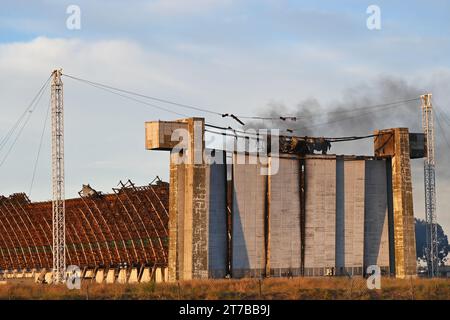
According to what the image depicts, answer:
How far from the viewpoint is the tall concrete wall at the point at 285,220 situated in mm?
71000

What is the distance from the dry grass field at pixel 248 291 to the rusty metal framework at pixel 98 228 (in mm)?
40598

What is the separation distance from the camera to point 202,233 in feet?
222

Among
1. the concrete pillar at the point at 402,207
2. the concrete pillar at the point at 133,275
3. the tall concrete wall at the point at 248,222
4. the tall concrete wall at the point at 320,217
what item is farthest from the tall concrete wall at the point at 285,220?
the concrete pillar at the point at 133,275

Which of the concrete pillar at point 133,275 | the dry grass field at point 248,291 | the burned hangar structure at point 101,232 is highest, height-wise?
the burned hangar structure at point 101,232

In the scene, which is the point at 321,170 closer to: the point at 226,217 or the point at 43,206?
the point at 226,217

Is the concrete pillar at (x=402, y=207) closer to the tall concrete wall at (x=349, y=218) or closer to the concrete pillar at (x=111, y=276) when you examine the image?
the tall concrete wall at (x=349, y=218)

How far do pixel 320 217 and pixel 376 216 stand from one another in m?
5.33

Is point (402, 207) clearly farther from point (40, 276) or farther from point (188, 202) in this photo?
point (40, 276)

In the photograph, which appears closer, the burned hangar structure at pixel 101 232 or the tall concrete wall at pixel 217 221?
the tall concrete wall at pixel 217 221

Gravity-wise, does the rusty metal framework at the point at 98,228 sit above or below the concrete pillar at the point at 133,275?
above

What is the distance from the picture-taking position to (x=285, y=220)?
71625 millimetres

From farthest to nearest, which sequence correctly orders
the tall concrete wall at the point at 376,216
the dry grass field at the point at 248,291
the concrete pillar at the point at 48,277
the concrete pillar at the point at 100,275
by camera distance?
the concrete pillar at the point at 100,275, the concrete pillar at the point at 48,277, the tall concrete wall at the point at 376,216, the dry grass field at the point at 248,291

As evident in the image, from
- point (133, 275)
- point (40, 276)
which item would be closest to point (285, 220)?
point (133, 275)
